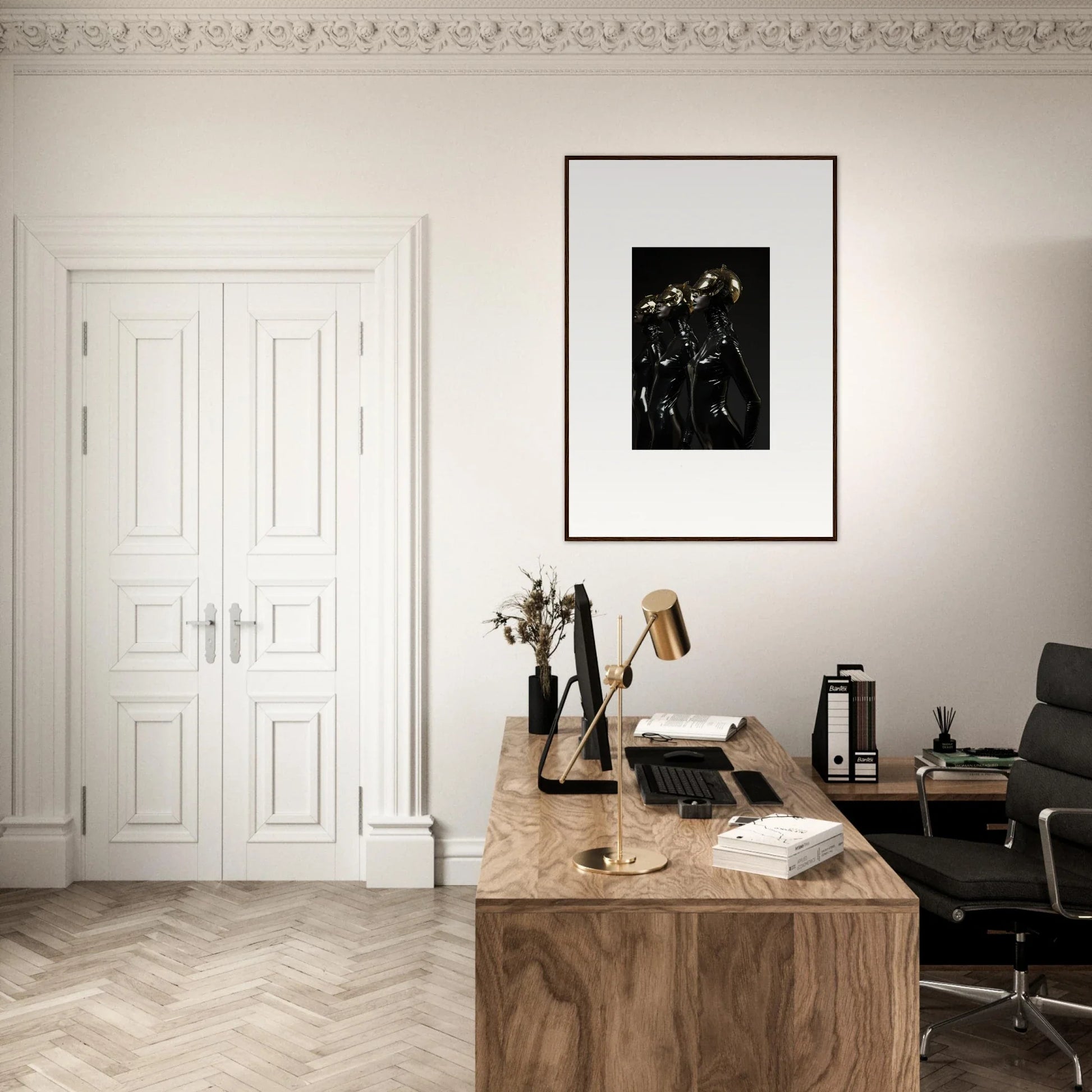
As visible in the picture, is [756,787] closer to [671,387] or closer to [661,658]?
[661,658]

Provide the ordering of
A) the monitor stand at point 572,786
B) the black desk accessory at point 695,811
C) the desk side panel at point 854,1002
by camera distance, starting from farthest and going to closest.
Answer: the monitor stand at point 572,786, the black desk accessory at point 695,811, the desk side panel at point 854,1002

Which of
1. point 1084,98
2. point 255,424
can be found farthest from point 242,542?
point 1084,98

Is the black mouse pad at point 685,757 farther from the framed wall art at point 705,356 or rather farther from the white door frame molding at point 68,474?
the white door frame molding at point 68,474

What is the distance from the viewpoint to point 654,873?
1954mm

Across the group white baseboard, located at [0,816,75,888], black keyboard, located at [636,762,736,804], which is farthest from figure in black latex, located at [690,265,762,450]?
white baseboard, located at [0,816,75,888]

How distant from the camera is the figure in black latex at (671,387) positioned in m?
3.97

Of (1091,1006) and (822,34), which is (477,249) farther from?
(1091,1006)

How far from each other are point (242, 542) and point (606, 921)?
268cm

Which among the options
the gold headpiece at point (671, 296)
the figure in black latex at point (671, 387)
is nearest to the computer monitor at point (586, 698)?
the figure in black latex at point (671, 387)

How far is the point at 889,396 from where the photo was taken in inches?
157

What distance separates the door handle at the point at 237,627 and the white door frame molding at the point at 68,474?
0.56m

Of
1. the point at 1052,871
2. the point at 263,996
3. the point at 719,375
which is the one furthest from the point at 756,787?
the point at 719,375

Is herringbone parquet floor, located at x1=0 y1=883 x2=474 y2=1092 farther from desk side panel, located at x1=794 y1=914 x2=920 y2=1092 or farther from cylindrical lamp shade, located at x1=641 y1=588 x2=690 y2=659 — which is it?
cylindrical lamp shade, located at x1=641 y1=588 x2=690 y2=659

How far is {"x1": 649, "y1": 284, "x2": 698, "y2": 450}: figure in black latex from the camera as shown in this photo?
13.0ft
